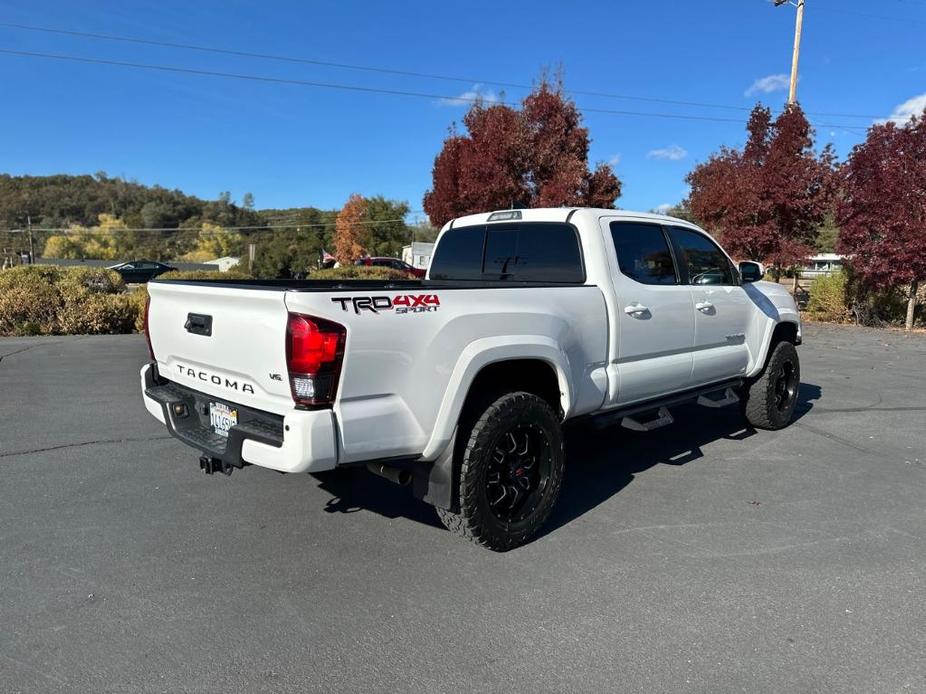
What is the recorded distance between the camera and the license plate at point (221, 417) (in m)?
3.29

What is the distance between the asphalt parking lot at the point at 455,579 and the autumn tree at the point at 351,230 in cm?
7156

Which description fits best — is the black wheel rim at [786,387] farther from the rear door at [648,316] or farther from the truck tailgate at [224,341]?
the truck tailgate at [224,341]

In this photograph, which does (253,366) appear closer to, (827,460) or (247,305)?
(247,305)

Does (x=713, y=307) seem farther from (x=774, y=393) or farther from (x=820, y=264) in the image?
(x=820, y=264)

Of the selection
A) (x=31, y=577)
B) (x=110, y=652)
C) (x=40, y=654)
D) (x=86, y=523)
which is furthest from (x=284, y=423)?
(x=86, y=523)

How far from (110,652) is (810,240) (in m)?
19.6

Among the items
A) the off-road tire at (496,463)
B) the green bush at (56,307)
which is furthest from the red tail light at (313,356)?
the green bush at (56,307)

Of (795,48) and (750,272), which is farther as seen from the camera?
(795,48)

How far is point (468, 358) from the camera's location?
3.22 metres

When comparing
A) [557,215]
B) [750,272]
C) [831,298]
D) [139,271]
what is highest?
[557,215]

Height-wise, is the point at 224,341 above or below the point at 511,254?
below

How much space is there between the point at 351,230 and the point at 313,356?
75.8 meters

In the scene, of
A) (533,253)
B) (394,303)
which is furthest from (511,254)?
(394,303)

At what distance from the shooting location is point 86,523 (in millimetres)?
3824
